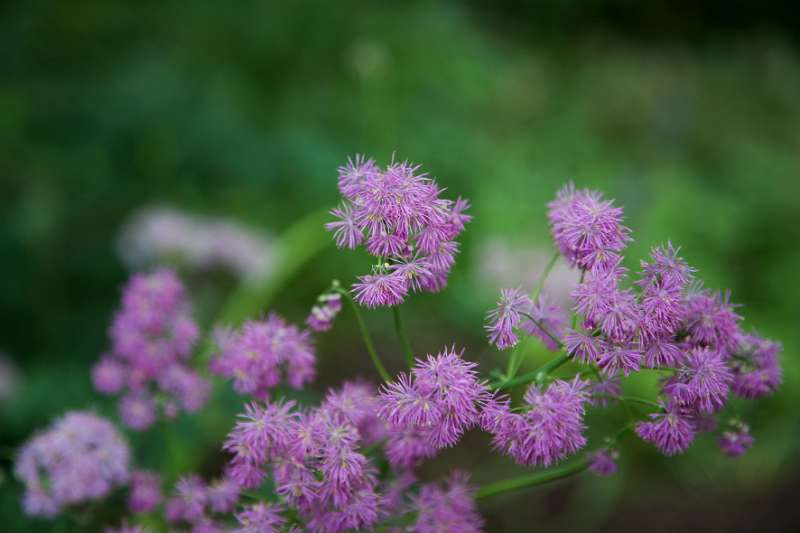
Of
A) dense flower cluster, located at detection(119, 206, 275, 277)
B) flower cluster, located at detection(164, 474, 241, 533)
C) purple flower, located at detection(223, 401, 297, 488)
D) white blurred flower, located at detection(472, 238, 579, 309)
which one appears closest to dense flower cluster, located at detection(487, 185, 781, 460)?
purple flower, located at detection(223, 401, 297, 488)

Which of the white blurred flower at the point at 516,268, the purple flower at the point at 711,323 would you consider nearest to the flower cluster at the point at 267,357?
the purple flower at the point at 711,323

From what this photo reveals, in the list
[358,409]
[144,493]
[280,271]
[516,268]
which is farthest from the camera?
[516,268]

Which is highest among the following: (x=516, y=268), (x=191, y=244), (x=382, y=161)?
(x=382, y=161)

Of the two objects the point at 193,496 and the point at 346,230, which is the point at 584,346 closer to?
the point at 346,230

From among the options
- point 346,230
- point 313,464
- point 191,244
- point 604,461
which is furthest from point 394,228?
point 191,244

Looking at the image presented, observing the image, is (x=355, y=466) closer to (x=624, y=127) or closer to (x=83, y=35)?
(x=83, y=35)

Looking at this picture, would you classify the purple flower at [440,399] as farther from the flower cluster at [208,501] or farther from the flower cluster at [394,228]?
the flower cluster at [208,501]

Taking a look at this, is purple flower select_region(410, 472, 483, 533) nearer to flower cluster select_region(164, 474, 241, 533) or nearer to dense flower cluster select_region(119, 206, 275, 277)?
flower cluster select_region(164, 474, 241, 533)
